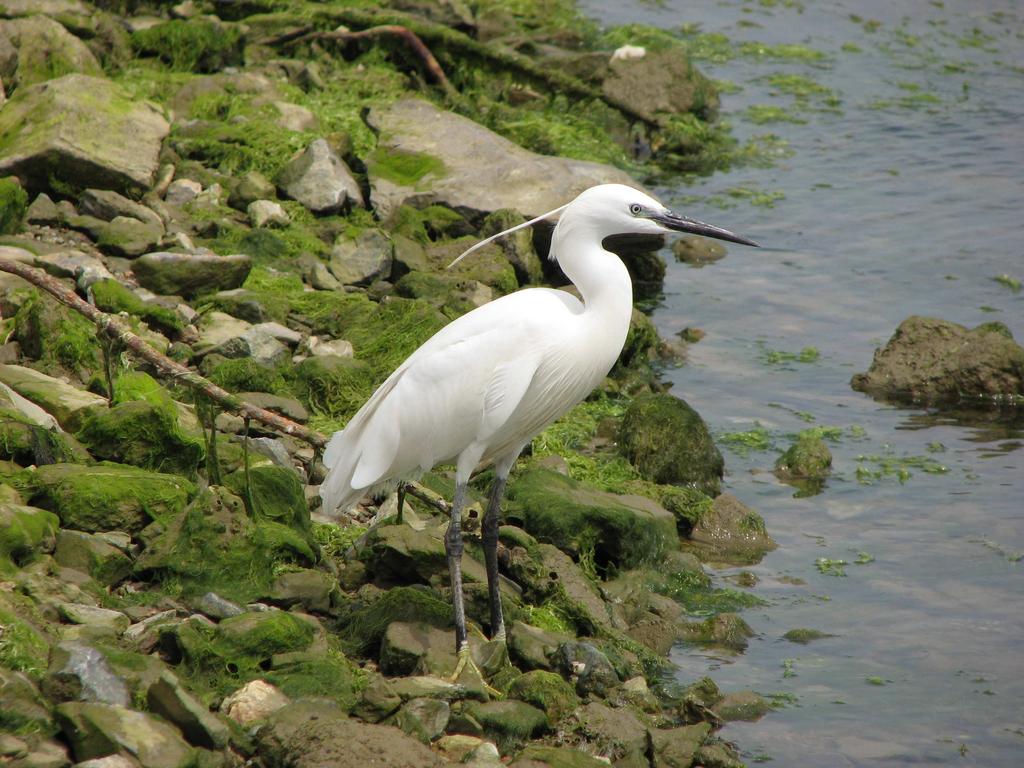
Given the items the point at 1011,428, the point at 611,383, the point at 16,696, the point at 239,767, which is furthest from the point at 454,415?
the point at 1011,428

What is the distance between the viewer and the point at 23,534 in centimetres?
427

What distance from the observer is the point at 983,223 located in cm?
1107

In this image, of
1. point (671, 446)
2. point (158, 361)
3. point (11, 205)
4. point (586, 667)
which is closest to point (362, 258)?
point (11, 205)

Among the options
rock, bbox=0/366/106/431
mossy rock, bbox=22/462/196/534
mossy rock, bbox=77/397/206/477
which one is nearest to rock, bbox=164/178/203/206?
rock, bbox=0/366/106/431

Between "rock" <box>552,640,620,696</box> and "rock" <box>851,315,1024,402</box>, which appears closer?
"rock" <box>552,640,620,696</box>

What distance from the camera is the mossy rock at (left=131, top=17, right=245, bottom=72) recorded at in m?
10.8

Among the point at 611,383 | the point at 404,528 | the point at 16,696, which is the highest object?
the point at 16,696

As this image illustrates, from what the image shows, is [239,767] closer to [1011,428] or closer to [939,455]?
[939,455]

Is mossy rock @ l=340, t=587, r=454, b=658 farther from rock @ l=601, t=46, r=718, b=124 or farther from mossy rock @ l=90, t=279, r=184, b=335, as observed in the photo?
rock @ l=601, t=46, r=718, b=124

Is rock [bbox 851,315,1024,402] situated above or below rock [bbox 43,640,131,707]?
below

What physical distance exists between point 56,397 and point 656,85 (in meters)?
9.25

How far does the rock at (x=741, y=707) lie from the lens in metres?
4.98

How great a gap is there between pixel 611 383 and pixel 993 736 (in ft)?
12.5

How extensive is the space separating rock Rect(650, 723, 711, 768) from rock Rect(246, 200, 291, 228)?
5.17 metres
